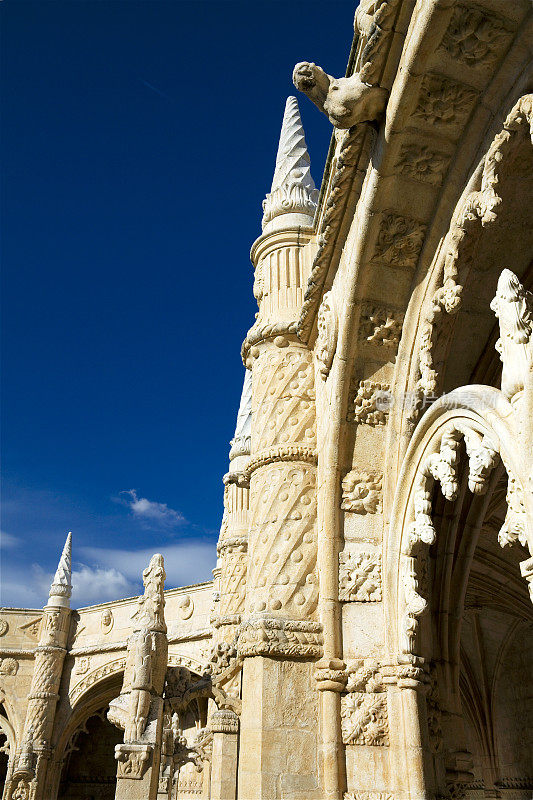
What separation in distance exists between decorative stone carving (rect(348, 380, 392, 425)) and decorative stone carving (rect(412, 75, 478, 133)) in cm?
182

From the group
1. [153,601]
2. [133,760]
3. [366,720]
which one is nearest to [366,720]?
[366,720]

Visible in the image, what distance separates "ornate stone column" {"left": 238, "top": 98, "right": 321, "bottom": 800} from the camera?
15.1 feet

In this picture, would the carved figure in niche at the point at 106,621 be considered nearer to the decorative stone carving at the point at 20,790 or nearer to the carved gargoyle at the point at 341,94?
the decorative stone carving at the point at 20,790

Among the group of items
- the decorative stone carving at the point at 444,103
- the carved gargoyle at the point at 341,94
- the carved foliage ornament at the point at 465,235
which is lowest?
the carved foliage ornament at the point at 465,235

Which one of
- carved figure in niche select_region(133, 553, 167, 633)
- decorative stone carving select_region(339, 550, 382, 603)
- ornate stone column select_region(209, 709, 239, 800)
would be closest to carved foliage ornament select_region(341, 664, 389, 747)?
decorative stone carving select_region(339, 550, 382, 603)

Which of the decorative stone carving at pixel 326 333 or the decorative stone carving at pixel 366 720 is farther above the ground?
the decorative stone carving at pixel 326 333

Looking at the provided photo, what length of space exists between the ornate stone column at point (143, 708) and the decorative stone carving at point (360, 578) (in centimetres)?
400

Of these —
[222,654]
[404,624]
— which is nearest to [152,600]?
[222,654]

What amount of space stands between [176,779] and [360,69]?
18287 mm

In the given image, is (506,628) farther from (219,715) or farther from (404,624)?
(404,624)

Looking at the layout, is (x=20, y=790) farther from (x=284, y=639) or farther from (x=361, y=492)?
(x=361, y=492)

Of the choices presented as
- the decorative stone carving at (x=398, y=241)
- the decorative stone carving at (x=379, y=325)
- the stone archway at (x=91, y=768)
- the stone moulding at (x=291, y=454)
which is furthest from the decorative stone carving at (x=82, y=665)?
the decorative stone carving at (x=398, y=241)

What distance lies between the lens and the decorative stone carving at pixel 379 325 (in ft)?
16.2

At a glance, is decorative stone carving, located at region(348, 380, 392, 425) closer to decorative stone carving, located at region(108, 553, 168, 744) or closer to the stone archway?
decorative stone carving, located at region(108, 553, 168, 744)
